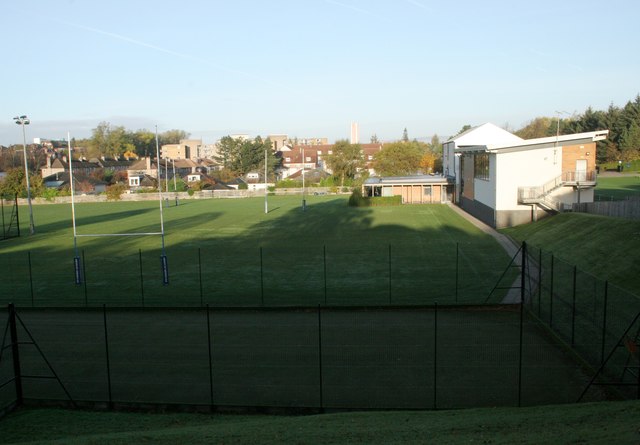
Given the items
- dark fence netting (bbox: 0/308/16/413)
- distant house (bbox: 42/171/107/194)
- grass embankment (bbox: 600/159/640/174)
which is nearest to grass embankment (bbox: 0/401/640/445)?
dark fence netting (bbox: 0/308/16/413)

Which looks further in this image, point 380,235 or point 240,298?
point 380,235

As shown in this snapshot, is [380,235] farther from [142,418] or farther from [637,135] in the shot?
[637,135]

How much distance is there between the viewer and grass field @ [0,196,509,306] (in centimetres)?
2288

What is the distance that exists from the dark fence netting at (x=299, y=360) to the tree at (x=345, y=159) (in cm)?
8012

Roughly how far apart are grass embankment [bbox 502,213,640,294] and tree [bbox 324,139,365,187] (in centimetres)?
6168

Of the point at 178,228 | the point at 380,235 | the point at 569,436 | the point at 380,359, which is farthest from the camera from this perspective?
the point at 178,228

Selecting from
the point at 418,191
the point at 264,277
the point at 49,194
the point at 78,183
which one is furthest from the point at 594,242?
the point at 78,183

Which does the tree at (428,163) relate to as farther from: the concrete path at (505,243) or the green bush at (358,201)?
the concrete path at (505,243)

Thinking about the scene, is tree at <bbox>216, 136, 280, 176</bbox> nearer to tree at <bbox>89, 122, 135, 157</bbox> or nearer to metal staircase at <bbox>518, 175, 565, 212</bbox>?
tree at <bbox>89, 122, 135, 157</bbox>

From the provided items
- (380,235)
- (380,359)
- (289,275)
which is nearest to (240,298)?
(289,275)

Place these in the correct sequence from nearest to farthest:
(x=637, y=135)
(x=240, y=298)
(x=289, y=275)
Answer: (x=240, y=298) → (x=289, y=275) → (x=637, y=135)

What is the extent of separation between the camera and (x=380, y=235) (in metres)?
39.8

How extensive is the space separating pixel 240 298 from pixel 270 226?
24127 millimetres

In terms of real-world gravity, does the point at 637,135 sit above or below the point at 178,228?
above
